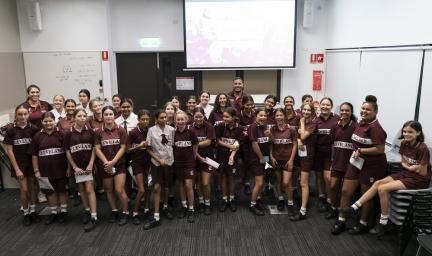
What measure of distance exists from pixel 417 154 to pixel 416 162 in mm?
75

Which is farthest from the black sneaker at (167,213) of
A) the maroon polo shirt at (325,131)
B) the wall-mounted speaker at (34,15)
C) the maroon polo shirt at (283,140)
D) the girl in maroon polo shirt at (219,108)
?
the wall-mounted speaker at (34,15)

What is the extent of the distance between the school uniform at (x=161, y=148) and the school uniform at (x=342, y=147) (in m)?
1.84

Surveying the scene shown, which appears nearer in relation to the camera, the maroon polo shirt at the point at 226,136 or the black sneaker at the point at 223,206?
the maroon polo shirt at the point at 226,136

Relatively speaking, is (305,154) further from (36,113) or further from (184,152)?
(36,113)

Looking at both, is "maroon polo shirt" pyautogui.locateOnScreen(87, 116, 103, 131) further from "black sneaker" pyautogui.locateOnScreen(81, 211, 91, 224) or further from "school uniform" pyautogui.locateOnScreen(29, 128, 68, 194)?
"black sneaker" pyautogui.locateOnScreen(81, 211, 91, 224)

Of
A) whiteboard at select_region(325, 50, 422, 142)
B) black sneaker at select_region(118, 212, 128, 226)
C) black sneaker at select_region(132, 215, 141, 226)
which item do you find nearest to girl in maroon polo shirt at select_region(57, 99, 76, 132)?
black sneaker at select_region(118, 212, 128, 226)

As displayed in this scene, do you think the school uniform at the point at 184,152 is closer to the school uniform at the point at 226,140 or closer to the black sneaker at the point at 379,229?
the school uniform at the point at 226,140

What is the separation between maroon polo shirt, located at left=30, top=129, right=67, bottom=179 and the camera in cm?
365

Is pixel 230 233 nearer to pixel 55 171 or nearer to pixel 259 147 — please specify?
pixel 259 147

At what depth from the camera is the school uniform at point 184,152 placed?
3.78 meters

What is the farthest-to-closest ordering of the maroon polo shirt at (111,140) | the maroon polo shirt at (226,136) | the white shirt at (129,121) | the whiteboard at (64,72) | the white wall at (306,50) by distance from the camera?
the whiteboard at (64,72)
the white wall at (306,50)
the white shirt at (129,121)
the maroon polo shirt at (226,136)
the maroon polo shirt at (111,140)

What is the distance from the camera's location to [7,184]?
4914 mm

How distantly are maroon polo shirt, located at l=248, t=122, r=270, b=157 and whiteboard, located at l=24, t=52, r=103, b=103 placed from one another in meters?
4.26

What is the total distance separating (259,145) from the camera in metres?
4.04
